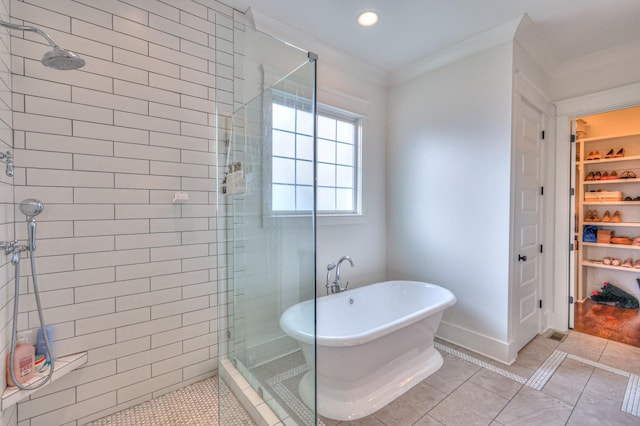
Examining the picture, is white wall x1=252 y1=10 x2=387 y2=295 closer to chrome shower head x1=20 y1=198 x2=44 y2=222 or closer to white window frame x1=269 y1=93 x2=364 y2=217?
white window frame x1=269 y1=93 x2=364 y2=217

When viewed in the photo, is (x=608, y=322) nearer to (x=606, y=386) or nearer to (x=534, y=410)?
(x=606, y=386)

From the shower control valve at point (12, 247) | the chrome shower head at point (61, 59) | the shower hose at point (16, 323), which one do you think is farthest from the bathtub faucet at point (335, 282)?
the chrome shower head at point (61, 59)

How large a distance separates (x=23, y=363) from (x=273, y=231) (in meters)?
1.36

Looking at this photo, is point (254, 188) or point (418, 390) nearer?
point (254, 188)

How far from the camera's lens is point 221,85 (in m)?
2.04

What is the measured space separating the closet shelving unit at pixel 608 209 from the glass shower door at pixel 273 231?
4285 millimetres

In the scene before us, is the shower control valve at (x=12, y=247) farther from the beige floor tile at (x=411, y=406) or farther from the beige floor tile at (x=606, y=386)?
the beige floor tile at (x=606, y=386)

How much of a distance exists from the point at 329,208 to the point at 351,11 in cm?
168

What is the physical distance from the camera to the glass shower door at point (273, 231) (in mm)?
1546

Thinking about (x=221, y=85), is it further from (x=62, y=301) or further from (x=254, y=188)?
(x=62, y=301)

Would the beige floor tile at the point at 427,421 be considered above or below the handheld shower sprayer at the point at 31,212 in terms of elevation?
below

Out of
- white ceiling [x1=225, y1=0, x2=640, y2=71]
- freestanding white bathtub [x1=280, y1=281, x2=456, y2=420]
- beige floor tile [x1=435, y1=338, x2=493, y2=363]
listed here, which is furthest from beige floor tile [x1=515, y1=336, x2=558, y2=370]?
white ceiling [x1=225, y1=0, x2=640, y2=71]

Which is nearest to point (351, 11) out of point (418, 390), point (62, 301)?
point (62, 301)

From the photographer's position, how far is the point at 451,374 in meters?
2.20
